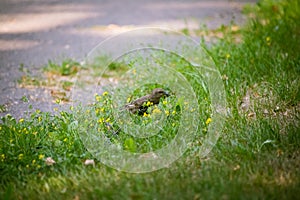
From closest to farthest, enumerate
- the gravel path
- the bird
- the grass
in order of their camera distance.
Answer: the grass < the bird < the gravel path

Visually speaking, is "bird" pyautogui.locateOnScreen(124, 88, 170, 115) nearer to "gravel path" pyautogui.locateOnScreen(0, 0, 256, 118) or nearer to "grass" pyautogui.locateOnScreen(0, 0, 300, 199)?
"grass" pyautogui.locateOnScreen(0, 0, 300, 199)

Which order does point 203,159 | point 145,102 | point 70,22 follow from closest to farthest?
point 203,159 < point 145,102 < point 70,22

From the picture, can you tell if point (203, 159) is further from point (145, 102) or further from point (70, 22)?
point (70, 22)

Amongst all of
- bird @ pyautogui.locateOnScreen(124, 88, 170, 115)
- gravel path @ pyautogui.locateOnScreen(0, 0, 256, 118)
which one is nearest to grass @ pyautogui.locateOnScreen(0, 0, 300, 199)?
bird @ pyautogui.locateOnScreen(124, 88, 170, 115)

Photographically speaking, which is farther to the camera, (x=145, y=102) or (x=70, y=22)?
(x=70, y=22)

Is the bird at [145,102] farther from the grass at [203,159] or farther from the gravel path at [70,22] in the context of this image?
the gravel path at [70,22]

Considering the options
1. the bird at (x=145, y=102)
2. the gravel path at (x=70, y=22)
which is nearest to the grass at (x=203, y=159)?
the bird at (x=145, y=102)

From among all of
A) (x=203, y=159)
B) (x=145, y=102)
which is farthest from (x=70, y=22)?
(x=203, y=159)

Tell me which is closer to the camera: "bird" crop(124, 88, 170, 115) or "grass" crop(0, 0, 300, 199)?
"grass" crop(0, 0, 300, 199)
